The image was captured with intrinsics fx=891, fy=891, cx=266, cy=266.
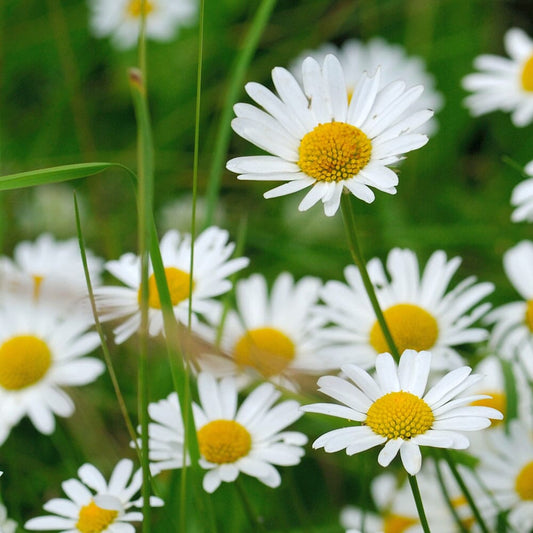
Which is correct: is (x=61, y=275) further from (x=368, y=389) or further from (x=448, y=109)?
(x=448, y=109)

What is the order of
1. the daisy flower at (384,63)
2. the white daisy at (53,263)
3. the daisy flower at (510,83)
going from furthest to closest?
the daisy flower at (384,63), the daisy flower at (510,83), the white daisy at (53,263)

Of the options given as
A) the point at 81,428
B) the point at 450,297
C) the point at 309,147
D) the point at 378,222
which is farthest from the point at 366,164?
the point at 378,222

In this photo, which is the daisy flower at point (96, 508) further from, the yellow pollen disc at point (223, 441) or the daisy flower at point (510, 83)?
the daisy flower at point (510, 83)

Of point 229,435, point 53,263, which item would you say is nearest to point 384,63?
point 53,263

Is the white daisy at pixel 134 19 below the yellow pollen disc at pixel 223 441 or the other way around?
the other way around

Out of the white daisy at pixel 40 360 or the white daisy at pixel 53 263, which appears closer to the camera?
the white daisy at pixel 40 360

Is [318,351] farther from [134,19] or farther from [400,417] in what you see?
[134,19]

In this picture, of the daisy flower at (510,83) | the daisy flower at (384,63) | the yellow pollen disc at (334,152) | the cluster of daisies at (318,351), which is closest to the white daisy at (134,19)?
the daisy flower at (384,63)

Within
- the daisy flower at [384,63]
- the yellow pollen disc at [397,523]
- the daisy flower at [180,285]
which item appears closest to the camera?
the daisy flower at [180,285]
